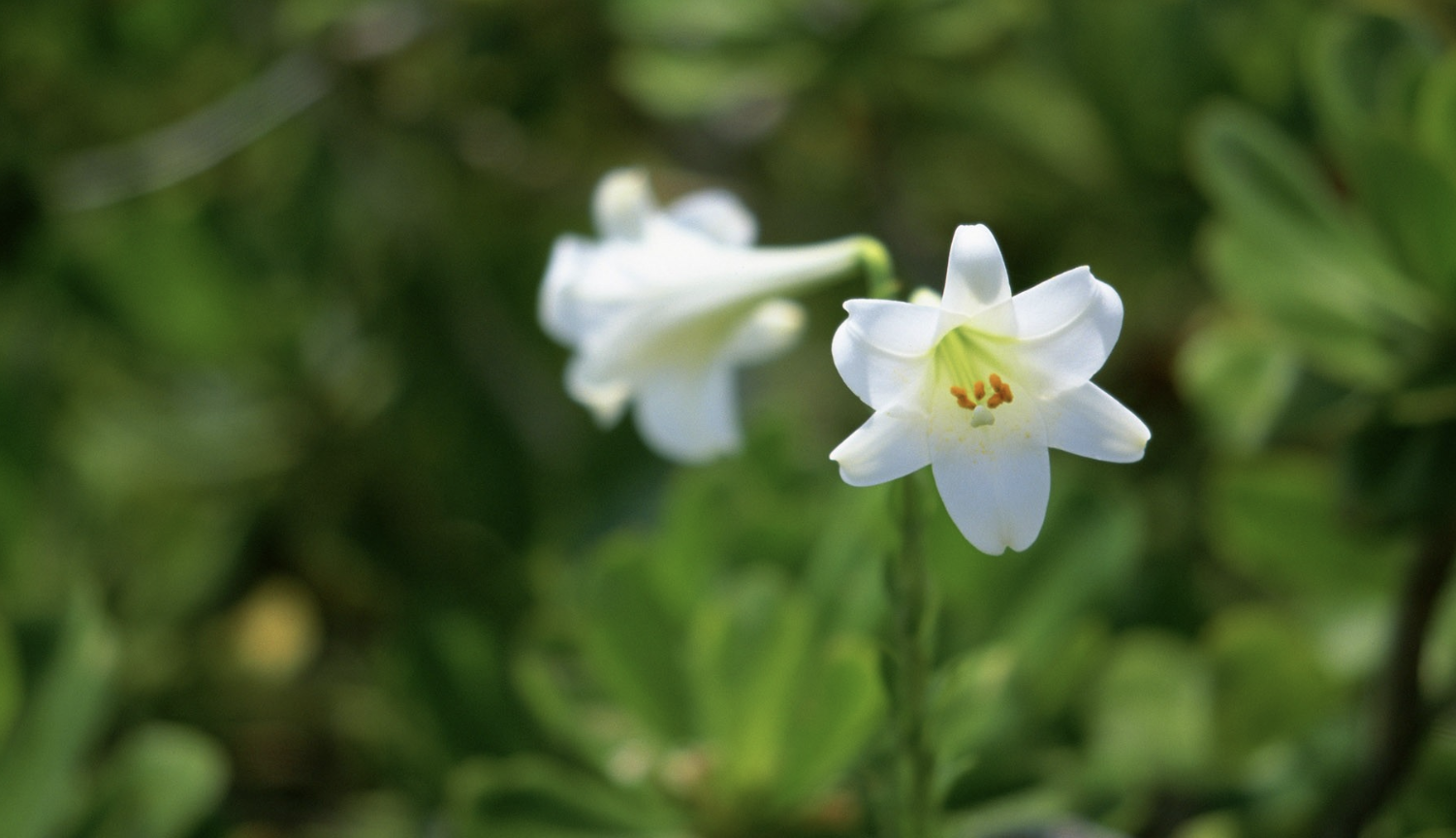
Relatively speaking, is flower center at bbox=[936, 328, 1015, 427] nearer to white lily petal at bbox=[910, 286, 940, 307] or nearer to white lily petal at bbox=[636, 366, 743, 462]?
white lily petal at bbox=[910, 286, 940, 307]

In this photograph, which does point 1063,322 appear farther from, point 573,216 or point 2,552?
point 573,216

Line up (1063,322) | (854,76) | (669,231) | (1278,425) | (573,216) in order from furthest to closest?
(573,216), (854,76), (1278,425), (669,231), (1063,322)

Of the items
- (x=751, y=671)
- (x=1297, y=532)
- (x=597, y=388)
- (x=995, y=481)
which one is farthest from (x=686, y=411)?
(x=1297, y=532)

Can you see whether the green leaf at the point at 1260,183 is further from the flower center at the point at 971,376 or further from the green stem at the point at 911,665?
the green stem at the point at 911,665

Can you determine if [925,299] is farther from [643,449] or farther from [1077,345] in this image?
[643,449]

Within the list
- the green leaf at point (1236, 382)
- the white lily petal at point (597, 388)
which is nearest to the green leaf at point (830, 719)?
the white lily petal at point (597, 388)

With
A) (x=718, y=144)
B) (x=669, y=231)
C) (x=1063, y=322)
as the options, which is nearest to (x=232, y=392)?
(x=718, y=144)

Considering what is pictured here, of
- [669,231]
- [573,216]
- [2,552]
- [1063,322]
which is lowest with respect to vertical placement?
[1063,322]
